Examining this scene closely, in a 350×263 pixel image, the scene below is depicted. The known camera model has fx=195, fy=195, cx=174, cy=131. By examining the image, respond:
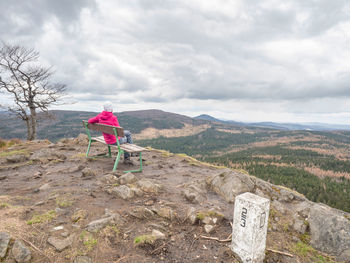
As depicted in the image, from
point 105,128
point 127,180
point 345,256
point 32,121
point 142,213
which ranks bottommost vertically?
point 345,256

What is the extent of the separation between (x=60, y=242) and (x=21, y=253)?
1.81 feet

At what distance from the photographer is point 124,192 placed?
18.7 ft

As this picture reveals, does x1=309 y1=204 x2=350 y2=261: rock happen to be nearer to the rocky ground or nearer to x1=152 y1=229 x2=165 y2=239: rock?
the rocky ground

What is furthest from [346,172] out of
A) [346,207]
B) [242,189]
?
[242,189]

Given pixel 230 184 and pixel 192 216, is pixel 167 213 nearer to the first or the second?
pixel 192 216

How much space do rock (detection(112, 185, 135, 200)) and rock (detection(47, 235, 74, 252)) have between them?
2.01 m

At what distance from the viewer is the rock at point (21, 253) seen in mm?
3094

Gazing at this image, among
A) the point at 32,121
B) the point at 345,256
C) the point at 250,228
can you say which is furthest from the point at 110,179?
the point at 32,121

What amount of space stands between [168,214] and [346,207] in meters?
76.4

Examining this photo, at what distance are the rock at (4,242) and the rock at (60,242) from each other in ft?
1.93

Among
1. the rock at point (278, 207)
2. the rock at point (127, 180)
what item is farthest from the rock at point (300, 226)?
the rock at point (127, 180)

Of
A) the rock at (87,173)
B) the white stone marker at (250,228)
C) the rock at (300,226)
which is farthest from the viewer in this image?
the rock at (87,173)

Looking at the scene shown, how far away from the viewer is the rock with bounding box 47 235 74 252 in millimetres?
3399

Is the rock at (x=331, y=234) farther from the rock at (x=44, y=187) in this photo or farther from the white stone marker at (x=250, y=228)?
the rock at (x=44, y=187)
